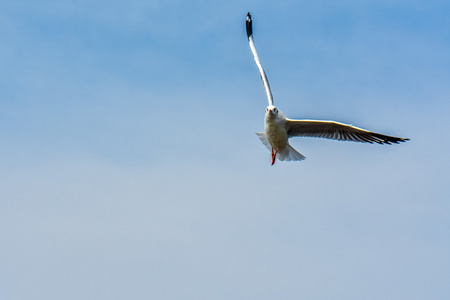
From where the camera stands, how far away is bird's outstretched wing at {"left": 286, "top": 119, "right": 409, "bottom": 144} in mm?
13609

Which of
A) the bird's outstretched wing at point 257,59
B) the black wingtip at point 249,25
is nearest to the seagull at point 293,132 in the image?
the bird's outstretched wing at point 257,59

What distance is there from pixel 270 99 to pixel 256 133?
1020 millimetres

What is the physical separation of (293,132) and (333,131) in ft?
2.90

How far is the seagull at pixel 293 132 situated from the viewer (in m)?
13.2

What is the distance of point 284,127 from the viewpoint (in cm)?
1366

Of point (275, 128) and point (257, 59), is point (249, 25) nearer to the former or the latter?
point (257, 59)

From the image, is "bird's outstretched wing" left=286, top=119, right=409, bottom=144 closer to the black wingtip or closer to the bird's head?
the bird's head

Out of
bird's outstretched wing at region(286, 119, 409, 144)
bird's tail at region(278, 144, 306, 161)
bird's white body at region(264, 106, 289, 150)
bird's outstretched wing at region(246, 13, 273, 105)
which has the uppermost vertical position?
bird's outstretched wing at region(246, 13, 273, 105)

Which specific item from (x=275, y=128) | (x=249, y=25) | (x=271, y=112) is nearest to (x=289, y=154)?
(x=275, y=128)

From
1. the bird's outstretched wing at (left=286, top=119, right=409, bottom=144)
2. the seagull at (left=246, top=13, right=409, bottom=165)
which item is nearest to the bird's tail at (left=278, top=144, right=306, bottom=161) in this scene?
the seagull at (left=246, top=13, right=409, bottom=165)

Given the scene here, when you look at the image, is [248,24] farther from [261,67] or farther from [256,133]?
[256,133]

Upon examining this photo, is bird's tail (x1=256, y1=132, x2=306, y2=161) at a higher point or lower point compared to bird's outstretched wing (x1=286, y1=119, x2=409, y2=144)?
lower

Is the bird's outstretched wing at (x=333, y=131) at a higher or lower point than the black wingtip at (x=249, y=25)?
lower

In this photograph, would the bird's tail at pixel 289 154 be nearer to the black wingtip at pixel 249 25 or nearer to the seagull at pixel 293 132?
the seagull at pixel 293 132
